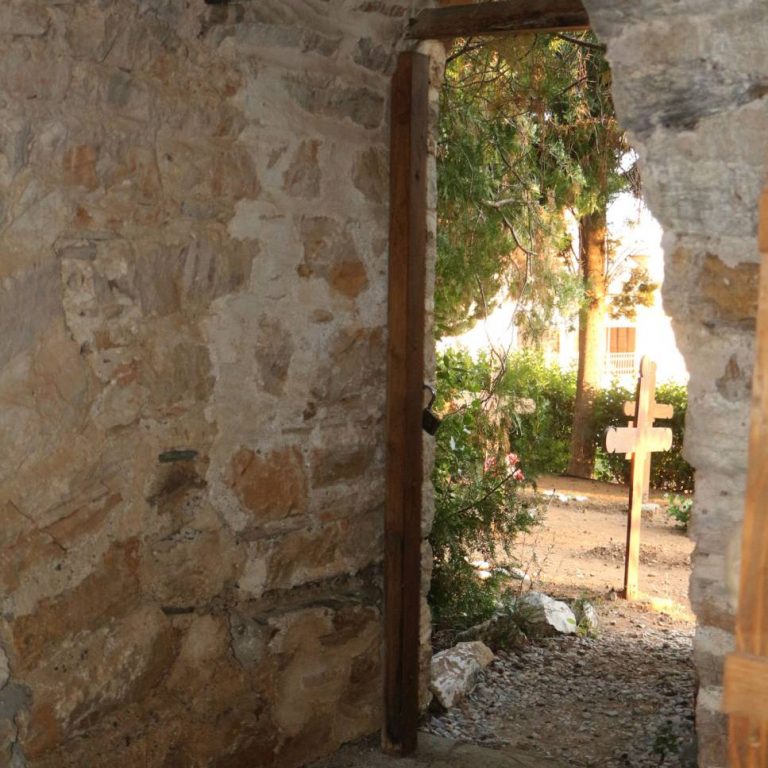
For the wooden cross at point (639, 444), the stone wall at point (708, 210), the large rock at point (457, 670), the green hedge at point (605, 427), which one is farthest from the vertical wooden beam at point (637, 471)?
the stone wall at point (708, 210)

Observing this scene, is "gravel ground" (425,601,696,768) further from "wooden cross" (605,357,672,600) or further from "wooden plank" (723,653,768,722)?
"wooden plank" (723,653,768,722)

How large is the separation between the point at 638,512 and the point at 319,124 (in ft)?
11.3

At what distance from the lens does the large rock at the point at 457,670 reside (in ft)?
12.7

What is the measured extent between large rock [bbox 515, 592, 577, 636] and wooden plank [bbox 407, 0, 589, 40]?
8.99ft

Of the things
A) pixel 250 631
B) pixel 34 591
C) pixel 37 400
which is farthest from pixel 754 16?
pixel 250 631

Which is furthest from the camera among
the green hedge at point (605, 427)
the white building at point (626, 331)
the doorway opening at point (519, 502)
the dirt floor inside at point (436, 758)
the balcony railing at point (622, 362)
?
the balcony railing at point (622, 362)

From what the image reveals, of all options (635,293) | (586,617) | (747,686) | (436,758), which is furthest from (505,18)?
(635,293)

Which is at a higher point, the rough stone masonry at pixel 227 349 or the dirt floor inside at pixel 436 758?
the rough stone masonry at pixel 227 349

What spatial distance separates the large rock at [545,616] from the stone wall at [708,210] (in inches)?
118

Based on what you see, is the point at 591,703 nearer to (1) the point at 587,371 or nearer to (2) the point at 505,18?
(2) the point at 505,18

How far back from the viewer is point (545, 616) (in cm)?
475

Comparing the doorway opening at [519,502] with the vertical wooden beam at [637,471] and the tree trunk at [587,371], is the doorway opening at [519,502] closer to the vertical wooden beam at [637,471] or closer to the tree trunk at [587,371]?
the vertical wooden beam at [637,471]

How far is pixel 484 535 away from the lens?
498 centimetres

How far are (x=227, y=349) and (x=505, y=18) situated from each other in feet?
4.22
